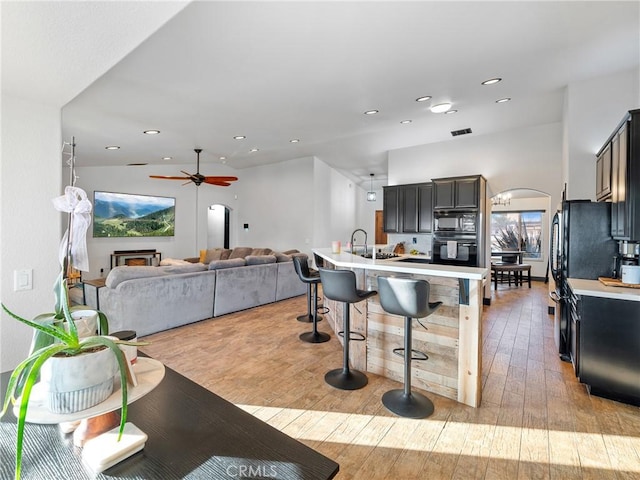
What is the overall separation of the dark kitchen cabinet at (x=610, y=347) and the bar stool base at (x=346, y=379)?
73.8 inches

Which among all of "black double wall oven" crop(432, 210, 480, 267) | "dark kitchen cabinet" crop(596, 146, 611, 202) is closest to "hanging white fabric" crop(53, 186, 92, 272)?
"dark kitchen cabinet" crop(596, 146, 611, 202)

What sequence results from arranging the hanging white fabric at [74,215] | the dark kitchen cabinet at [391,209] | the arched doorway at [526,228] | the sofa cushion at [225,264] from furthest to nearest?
the arched doorway at [526,228], the dark kitchen cabinet at [391,209], the sofa cushion at [225,264], the hanging white fabric at [74,215]

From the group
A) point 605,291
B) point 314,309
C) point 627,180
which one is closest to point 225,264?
point 314,309

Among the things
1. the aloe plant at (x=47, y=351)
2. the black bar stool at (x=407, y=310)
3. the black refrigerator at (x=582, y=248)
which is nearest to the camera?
the aloe plant at (x=47, y=351)

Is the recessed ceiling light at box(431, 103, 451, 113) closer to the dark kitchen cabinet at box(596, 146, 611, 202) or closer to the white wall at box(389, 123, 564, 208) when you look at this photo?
the dark kitchen cabinet at box(596, 146, 611, 202)

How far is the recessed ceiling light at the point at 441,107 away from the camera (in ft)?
13.6

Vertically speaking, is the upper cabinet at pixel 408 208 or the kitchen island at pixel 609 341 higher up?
the upper cabinet at pixel 408 208

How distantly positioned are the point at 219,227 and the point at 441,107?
373 inches

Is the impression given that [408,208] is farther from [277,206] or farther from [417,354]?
[417,354]

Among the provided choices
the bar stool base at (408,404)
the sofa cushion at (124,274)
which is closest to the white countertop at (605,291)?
the bar stool base at (408,404)

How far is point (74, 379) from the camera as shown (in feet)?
2.52

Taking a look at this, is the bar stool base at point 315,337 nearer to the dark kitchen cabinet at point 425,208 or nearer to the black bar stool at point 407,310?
the black bar stool at point 407,310

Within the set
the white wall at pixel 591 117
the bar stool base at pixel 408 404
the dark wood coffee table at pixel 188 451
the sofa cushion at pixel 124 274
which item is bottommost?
the bar stool base at pixel 408 404

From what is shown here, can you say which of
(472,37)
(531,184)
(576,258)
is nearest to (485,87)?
(472,37)
